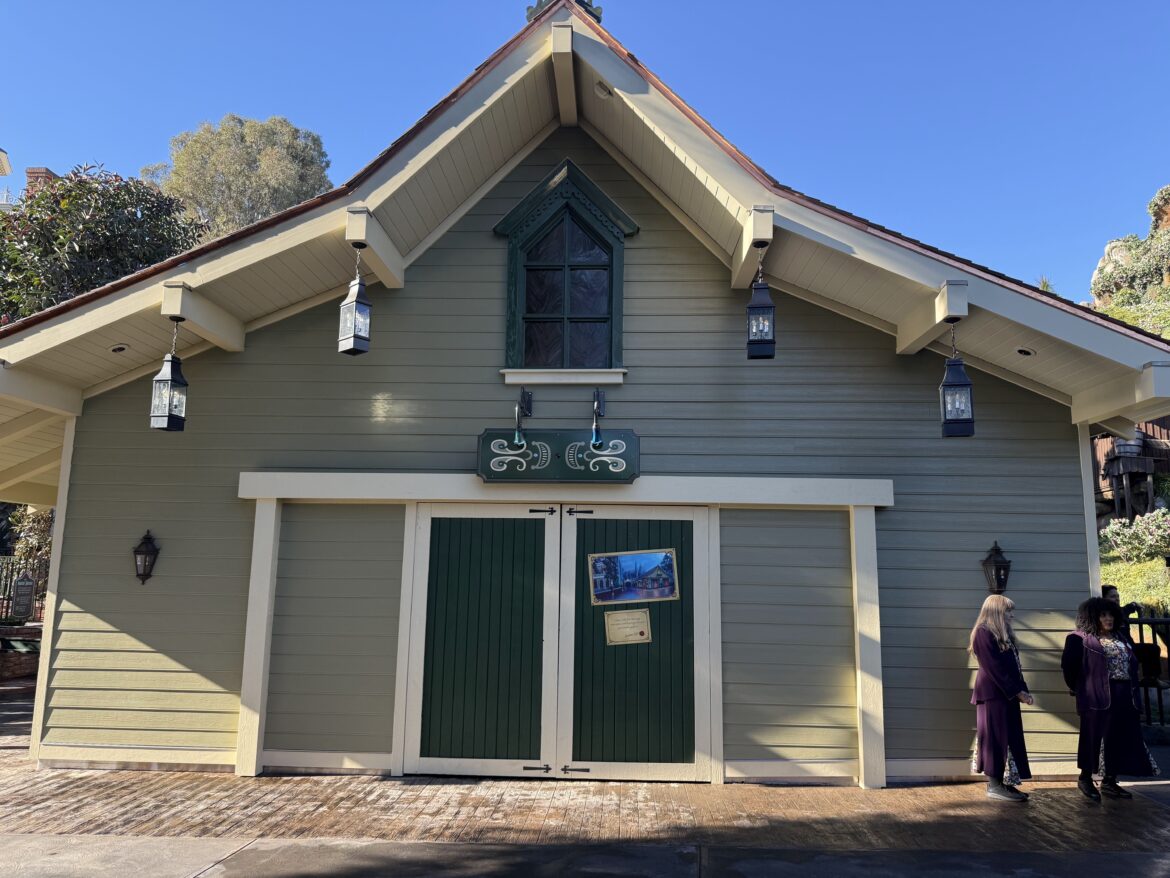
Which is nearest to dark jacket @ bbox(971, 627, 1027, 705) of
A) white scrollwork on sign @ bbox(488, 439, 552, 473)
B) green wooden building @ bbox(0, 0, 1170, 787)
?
green wooden building @ bbox(0, 0, 1170, 787)

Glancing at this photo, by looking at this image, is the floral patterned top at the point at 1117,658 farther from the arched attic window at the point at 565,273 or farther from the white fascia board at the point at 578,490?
the arched attic window at the point at 565,273

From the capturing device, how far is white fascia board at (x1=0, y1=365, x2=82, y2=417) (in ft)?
19.2

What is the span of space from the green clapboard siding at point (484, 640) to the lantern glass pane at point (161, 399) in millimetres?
2227

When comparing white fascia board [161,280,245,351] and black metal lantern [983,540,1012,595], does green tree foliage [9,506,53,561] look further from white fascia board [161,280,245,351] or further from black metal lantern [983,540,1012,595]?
black metal lantern [983,540,1012,595]

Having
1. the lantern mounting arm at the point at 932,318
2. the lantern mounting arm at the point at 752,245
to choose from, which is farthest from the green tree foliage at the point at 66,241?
the lantern mounting arm at the point at 932,318

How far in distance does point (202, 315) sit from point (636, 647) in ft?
14.2

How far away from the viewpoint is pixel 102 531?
6578 mm

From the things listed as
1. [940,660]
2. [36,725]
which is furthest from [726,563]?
[36,725]

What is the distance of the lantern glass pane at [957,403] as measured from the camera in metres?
5.59

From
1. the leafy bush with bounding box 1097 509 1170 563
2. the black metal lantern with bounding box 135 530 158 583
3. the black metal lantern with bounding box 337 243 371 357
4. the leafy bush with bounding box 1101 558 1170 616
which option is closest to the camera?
the black metal lantern with bounding box 337 243 371 357

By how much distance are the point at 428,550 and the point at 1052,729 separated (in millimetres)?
5131

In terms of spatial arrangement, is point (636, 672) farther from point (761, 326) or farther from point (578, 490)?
point (761, 326)

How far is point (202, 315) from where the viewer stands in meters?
6.09

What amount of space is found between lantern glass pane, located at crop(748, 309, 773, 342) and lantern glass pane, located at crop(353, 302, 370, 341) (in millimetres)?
2762
